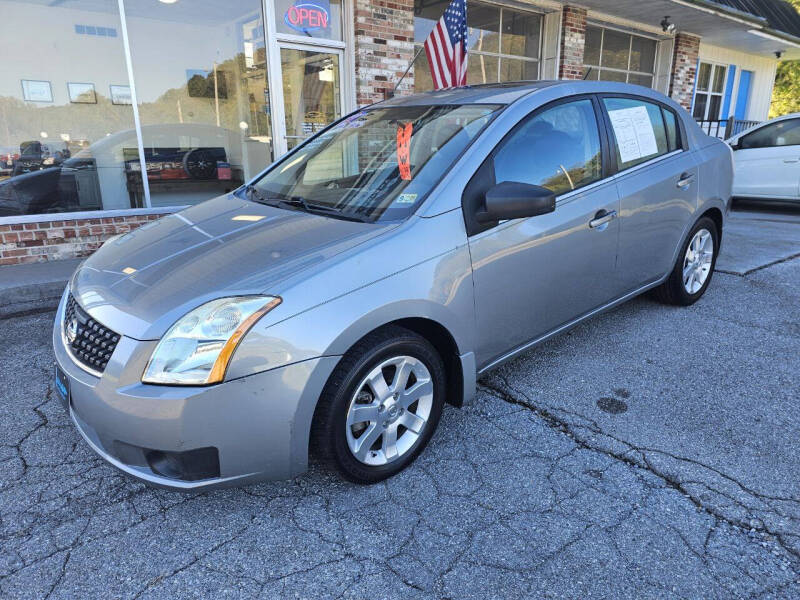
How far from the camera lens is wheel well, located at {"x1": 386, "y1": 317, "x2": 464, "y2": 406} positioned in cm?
244

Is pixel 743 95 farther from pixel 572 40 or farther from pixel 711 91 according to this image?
pixel 572 40

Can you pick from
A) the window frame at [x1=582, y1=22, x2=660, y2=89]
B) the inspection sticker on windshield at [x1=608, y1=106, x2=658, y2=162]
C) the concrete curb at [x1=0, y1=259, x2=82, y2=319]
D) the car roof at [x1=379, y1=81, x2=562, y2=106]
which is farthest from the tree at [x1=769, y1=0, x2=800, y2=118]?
the concrete curb at [x1=0, y1=259, x2=82, y2=319]

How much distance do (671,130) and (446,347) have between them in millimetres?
2652

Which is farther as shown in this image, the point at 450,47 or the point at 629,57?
the point at 629,57

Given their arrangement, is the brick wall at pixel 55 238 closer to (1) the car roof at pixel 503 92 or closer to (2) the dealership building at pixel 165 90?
(2) the dealership building at pixel 165 90

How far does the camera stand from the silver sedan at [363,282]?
196 cm

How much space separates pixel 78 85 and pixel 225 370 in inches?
236

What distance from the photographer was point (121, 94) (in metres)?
6.43

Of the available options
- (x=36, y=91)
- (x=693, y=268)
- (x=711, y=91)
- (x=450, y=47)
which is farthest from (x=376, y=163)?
(x=711, y=91)

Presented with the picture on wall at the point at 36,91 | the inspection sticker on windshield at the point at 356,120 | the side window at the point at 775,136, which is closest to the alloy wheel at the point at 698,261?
the inspection sticker on windshield at the point at 356,120

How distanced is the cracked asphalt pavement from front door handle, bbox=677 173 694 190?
136 centimetres

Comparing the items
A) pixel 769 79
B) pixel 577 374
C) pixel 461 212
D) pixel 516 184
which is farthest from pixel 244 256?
pixel 769 79

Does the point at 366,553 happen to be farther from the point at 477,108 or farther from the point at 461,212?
the point at 477,108

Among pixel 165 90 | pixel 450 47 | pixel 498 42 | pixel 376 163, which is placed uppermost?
pixel 498 42
